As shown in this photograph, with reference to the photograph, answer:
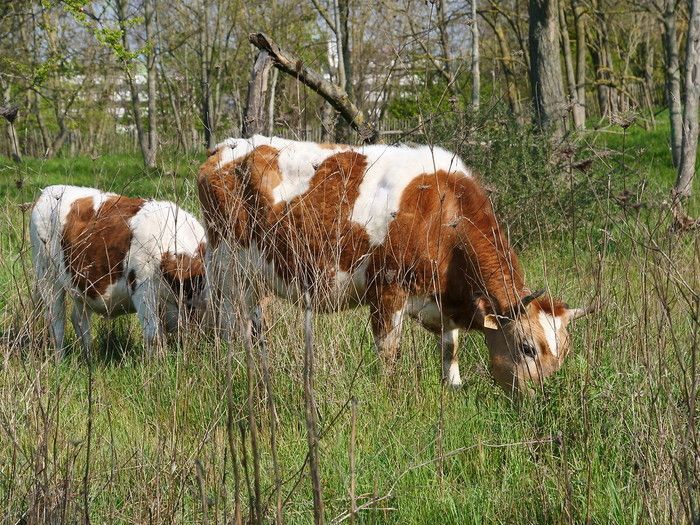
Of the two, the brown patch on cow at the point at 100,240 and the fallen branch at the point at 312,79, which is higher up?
the fallen branch at the point at 312,79

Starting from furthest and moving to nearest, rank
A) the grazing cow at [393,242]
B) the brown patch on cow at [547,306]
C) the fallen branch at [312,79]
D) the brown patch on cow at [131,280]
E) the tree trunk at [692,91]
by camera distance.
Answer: the tree trunk at [692,91]
the fallen branch at [312,79]
the brown patch on cow at [131,280]
the grazing cow at [393,242]
the brown patch on cow at [547,306]

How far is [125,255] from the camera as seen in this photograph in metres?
6.73

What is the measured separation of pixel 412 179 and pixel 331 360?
57.6 inches

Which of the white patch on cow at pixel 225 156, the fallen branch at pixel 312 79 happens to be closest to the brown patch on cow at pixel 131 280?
the white patch on cow at pixel 225 156

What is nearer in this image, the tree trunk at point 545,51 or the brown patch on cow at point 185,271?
the brown patch on cow at point 185,271

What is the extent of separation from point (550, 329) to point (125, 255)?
358cm

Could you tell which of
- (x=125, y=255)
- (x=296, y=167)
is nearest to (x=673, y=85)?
(x=296, y=167)

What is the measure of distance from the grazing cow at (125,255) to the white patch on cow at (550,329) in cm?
269

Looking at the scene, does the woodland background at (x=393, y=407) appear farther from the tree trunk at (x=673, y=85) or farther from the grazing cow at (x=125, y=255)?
the tree trunk at (x=673, y=85)

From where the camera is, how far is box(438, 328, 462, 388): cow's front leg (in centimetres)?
494

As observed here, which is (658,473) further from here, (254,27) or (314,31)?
(314,31)

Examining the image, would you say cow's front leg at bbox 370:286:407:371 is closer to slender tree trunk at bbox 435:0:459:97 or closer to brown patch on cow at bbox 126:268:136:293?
slender tree trunk at bbox 435:0:459:97

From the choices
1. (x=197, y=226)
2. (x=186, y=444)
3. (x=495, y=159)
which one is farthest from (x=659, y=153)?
(x=186, y=444)

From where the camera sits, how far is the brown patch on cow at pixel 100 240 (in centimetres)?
675
